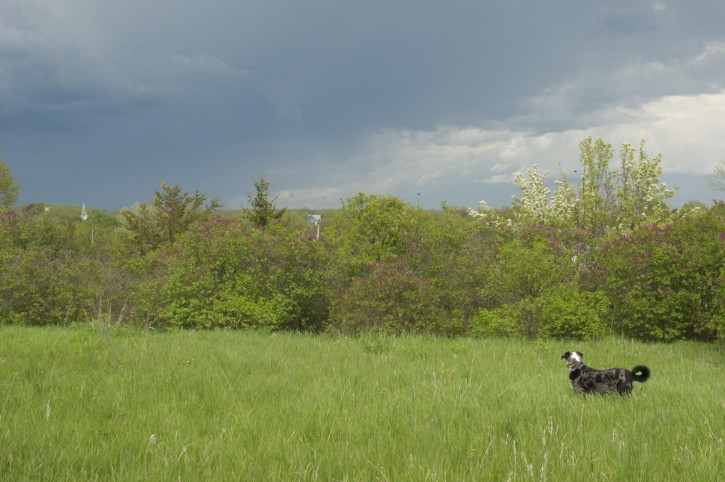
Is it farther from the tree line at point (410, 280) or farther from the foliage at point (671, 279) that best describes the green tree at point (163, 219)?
the foliage at point (671, 279)

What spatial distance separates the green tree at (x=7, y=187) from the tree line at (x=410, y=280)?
1869 inches

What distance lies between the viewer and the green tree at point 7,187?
2149 inches

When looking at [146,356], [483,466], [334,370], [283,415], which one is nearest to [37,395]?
[146,356]

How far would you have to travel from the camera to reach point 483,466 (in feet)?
10.4

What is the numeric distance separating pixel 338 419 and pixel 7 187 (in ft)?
217

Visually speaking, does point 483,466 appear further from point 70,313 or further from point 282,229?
point 70,313

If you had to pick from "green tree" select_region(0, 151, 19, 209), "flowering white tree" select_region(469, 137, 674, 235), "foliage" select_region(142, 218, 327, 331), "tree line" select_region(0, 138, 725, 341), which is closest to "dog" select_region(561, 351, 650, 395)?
"tree line" select_region(0, 138, 725, 341)

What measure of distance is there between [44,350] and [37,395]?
9.77ft

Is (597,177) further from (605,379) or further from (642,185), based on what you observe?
(605,379)

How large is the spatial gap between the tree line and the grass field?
12.3 ft

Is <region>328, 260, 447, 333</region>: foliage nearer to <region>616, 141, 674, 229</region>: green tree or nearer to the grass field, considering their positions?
the grass field

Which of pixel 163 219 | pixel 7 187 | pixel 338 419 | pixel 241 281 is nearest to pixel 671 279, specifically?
pixel 338 419

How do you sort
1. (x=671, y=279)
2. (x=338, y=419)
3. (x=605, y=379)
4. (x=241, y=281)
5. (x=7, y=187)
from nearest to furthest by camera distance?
1. (x=338, y=419)
2. (x=605, y=379)
3. (x=671, y=279)
4. (x=241, y=281)
5. (x=7, y=187)

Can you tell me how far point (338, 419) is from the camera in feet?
13.9
